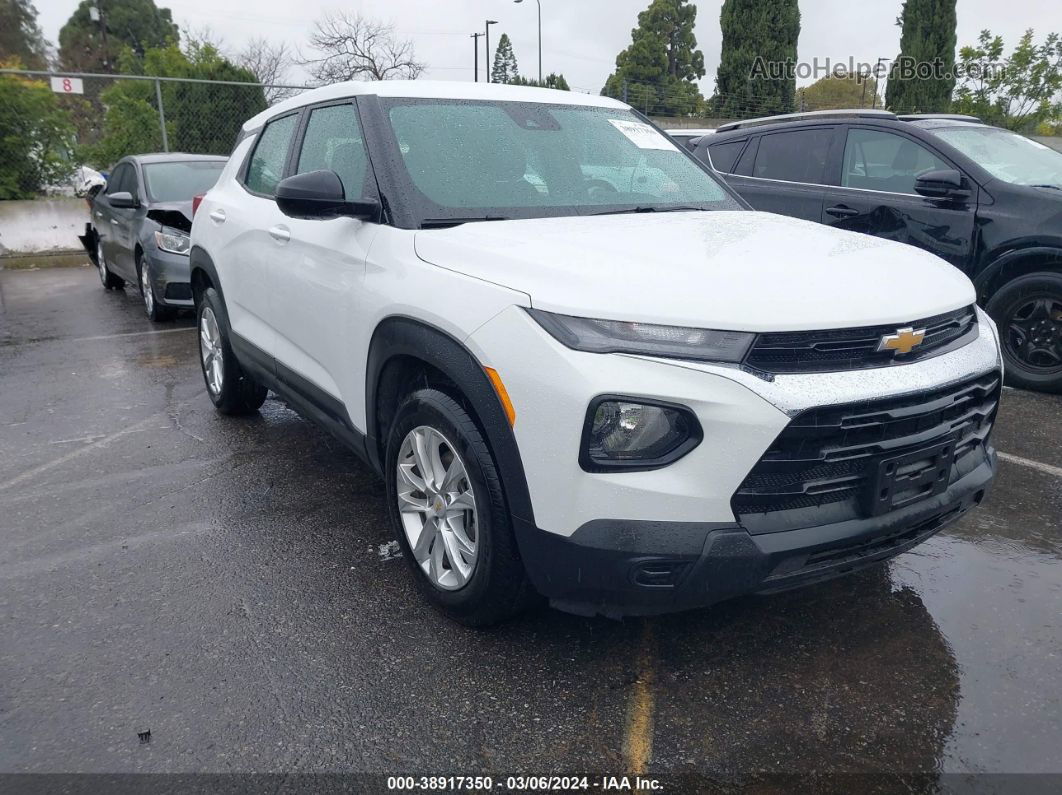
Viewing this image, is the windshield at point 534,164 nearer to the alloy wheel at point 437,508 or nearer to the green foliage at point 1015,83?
the alloy wheel at point 437,508

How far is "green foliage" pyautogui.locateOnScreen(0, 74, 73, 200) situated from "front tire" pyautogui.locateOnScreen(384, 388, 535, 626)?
14.0m

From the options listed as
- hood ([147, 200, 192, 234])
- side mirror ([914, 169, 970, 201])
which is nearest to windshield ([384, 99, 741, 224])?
side mirror ([914, 169, 970, 201])

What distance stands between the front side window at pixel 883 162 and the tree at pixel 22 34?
47273mm

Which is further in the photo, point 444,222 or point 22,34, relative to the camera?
point 22,34

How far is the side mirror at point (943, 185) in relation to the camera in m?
5.70

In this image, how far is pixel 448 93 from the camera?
362cm

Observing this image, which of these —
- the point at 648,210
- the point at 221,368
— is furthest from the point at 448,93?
the point at 221,368

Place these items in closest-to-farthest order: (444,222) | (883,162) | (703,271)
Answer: (703,271) → (444,222) → (883,162)

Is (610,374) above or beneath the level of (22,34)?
beneath

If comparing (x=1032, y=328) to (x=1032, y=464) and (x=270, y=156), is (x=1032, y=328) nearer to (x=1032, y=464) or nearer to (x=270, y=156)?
(x=1032, y=464)

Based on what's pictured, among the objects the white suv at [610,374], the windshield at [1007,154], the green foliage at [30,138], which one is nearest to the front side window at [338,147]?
the white suv at [610,374]

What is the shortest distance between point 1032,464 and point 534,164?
10.2 ft

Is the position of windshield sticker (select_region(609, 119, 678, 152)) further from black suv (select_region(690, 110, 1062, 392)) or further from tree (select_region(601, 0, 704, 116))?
tree (select_region(601, 0, 704, 116))

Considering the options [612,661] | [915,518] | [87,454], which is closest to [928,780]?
[915,518]
